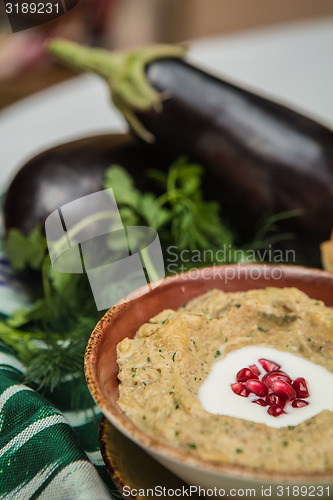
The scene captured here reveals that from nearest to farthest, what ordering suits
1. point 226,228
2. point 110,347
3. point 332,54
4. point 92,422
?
point 110,347 → point 92,422 → point 226,228 → point 332,54

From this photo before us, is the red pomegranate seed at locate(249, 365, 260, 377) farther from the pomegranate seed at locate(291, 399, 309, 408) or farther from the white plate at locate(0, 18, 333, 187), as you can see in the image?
the white plate at locate(0, 18, 333, 187)

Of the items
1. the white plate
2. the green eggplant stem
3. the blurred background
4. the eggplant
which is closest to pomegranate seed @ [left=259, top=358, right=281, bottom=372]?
the eggplant

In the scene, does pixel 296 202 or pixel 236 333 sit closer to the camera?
pixel 236 333

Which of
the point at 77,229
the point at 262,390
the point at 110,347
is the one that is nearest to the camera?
the point at 262,390

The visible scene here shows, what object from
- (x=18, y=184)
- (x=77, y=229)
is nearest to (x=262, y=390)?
(x=77, y=229)

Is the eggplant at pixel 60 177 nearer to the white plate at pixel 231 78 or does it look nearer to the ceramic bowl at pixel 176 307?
the white plate at pixel 231 78

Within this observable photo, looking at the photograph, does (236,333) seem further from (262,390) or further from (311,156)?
(311,156)

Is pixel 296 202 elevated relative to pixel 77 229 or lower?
lower
